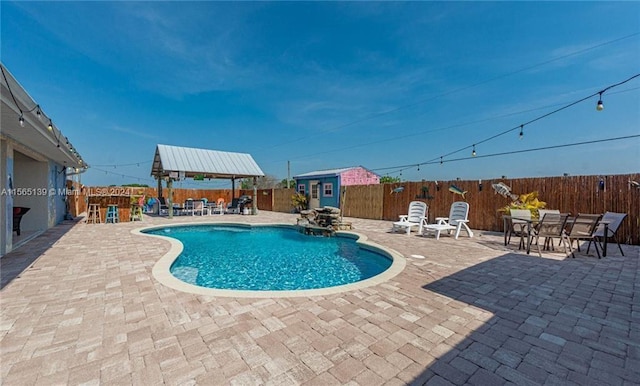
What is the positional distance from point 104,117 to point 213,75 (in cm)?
1289

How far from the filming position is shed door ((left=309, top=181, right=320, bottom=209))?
17.4 metres

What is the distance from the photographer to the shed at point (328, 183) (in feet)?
54.0

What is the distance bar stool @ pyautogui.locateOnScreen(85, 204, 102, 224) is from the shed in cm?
1085

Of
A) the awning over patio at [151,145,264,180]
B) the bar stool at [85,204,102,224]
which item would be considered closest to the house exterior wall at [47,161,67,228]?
the bar stool at [85,204,102,224]

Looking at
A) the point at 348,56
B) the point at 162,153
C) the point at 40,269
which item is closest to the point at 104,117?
the point at 162,153

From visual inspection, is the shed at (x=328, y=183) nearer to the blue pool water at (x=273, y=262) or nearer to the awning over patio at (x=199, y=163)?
the awning over patio at (x=199, y=163)

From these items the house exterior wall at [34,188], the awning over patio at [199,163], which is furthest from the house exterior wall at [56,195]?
the awning over patio at [199,163]

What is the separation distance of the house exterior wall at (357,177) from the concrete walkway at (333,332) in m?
13.1

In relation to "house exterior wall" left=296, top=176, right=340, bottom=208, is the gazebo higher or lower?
higher

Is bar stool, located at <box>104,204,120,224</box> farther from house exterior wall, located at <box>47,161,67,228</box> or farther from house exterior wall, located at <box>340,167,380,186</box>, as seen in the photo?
house exterior wall, located at <box>340,167,380,186</box>

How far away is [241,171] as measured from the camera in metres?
14.5

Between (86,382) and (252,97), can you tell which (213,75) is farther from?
(86,382)

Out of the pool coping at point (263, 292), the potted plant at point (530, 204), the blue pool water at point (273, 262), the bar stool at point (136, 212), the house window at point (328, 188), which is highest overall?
the house window at point (328, 188)

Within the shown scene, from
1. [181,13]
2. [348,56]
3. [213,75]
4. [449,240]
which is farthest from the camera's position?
[213,75]
